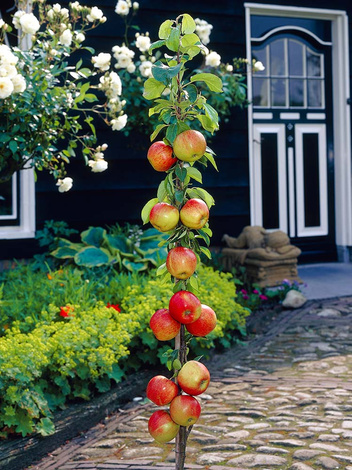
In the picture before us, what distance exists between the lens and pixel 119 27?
7.91 meters

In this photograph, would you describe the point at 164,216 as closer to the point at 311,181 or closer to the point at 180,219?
the point at 180,219

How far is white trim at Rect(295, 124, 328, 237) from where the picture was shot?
30.2 feet

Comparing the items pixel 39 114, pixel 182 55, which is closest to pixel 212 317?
pixel 182 55

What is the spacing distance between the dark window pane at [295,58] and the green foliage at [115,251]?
3.38m

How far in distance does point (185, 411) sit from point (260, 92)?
24.6 ft

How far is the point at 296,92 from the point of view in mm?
9258

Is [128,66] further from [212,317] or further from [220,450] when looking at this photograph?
[212,317]

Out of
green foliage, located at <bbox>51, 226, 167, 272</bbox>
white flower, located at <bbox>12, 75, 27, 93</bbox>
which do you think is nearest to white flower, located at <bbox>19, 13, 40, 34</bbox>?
white flower, located at <bbox>12, 75, 27, 93</bbox>

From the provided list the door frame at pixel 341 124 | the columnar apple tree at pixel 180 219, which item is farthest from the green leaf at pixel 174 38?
the door frame at pixel 341 124

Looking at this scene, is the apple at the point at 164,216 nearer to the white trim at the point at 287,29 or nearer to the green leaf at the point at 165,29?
the green leaf at the point at 165,29

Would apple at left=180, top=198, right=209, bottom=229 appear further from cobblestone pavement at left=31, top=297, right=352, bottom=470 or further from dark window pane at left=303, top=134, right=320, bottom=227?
dark window pane at left=303, top=134, right=320, bottom=227

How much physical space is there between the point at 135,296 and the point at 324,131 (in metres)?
5.00

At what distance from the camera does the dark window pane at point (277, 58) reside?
Result: 359 inches

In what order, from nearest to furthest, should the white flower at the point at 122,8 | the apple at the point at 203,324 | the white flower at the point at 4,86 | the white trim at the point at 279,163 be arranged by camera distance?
the apple at the point at 203,324 < the white flower at the point at 4,86 < the white flower at the point at 122,8 < the white trim at the point at 279,163
